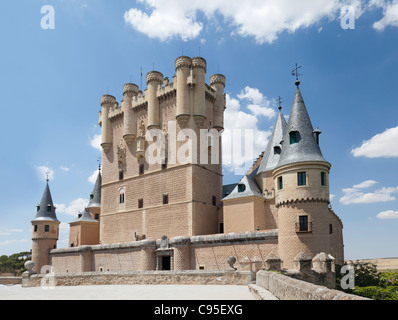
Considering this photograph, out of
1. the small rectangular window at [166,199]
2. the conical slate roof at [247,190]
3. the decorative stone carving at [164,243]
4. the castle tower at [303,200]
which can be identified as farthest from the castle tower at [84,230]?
the castle tower at [303,200]

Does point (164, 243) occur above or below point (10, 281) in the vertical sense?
above

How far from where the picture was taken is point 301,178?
23.2 m

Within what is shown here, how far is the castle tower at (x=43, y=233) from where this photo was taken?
1734 inches

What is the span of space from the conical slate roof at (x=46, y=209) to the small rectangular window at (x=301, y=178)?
33.6 meters

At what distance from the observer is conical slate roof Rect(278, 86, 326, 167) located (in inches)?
933

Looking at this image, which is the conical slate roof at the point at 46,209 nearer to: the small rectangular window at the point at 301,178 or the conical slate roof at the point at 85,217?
the conical slate roof at the point at 85,217

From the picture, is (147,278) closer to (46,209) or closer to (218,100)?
(218,100)

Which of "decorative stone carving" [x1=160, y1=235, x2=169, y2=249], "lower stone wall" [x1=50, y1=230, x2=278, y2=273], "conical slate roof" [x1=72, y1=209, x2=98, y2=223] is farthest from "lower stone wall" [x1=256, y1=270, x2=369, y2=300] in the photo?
"conical slate roof" [x1=72, y1=209, x2=98, y2=223]

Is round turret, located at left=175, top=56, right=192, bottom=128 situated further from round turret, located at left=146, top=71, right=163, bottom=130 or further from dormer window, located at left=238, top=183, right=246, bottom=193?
dormer window, located at left=238, top=183, right=246, bottom=193

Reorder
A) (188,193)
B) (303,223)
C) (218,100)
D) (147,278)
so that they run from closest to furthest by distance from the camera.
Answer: (147,278) → (303,223) → (188,193) → (218,100)

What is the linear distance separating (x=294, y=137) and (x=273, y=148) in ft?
31.1

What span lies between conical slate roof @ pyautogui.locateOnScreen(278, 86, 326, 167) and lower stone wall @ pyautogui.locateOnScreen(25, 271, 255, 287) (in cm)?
874

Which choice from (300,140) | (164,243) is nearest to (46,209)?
(164,243)
